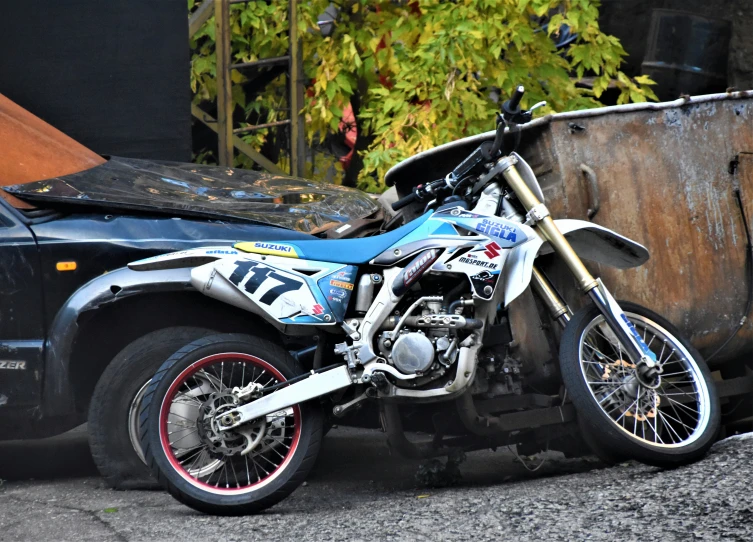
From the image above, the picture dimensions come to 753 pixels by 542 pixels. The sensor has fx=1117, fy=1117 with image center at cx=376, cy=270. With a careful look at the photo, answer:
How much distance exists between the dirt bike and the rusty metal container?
266 mm

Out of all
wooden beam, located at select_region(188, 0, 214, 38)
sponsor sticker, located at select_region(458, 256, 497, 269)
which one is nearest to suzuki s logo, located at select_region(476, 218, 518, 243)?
sponsor sticker, located at select_region(458, 256, 497, 269)

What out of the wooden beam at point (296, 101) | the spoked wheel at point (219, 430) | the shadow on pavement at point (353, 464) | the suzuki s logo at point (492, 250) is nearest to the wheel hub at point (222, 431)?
the spoked wheel at point (219, 430)

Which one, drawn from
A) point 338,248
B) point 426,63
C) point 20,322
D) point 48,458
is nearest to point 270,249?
point 338,248

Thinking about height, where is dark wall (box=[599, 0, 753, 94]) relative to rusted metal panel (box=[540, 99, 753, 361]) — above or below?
above

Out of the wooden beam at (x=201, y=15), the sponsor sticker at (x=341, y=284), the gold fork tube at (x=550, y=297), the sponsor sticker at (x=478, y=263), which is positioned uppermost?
the wooden beam at (x=201, y=15)

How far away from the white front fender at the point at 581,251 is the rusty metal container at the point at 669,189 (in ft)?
0.53

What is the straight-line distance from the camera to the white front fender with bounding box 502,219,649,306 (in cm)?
461

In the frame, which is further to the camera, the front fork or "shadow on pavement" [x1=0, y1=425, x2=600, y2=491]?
"shadow on pavement" [x1=0, y1=425, x2=600, y2=491]

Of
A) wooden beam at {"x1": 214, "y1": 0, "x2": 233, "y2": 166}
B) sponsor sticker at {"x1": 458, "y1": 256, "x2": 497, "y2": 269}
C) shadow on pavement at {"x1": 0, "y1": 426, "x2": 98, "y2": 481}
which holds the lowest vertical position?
shadow on pavement at {"x1": 0, "y1": 426, "x2": 98, "y2": 481}

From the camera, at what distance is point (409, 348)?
4602 millimetres

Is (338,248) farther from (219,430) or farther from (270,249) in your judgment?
(219,430)

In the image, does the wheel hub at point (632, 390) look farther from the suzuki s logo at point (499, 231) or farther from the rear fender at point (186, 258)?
the rear fender at point (186, 258)

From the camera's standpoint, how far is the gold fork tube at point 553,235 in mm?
4703

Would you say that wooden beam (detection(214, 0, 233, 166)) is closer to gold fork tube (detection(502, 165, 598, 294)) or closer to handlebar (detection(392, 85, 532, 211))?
handlebar (detection(392, 85, 532, 211))
